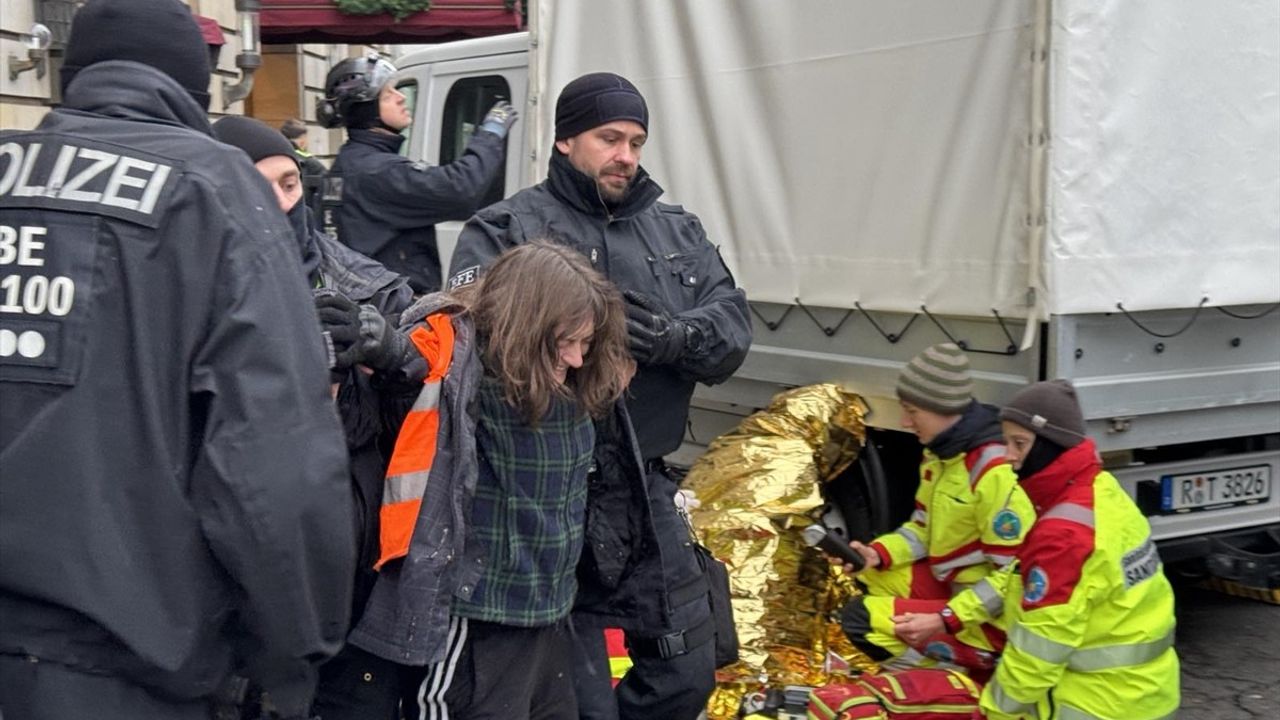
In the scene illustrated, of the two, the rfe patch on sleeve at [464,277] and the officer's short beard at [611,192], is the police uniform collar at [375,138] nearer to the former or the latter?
the officer's short beard at [611,192]

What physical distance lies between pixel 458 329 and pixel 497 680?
2.31 ft

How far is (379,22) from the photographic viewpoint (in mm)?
14852

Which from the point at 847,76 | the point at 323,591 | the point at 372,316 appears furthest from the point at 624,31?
the point at 323,591

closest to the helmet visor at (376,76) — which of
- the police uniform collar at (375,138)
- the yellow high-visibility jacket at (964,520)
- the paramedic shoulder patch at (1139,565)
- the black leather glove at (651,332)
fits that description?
the police uniform collar at (375,138)

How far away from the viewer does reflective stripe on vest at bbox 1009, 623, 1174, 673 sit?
3.46m

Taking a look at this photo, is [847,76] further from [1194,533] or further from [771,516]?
[1194,533]

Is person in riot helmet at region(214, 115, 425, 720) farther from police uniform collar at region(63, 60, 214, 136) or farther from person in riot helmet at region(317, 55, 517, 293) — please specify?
person in riot helmet at region(317, 55, 517, 293)

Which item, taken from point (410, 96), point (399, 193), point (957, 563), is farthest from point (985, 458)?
point (410, 96)

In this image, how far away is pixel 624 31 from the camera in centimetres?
545

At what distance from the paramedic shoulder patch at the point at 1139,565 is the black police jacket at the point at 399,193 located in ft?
9.35

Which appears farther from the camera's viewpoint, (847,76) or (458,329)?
(847,76)

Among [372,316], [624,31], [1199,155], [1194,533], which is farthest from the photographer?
[624,31]

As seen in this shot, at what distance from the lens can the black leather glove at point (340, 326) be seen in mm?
2404

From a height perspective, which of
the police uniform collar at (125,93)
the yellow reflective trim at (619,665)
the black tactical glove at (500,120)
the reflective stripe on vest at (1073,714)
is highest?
the black tactical glove at (500,120)
